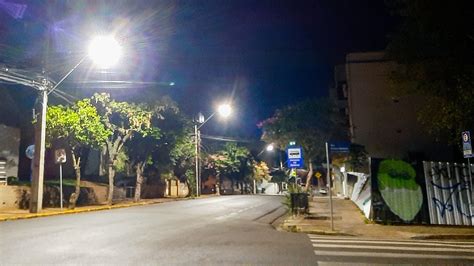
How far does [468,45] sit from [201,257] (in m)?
11.0

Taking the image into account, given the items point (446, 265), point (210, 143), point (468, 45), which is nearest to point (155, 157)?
point (210, 143)

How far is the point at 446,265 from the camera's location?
7.79 m

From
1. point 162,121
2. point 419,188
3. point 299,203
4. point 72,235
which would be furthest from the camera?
point 162,121

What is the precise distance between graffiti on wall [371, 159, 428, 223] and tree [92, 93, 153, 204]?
16108 mm

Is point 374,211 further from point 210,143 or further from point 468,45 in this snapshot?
point 210,143

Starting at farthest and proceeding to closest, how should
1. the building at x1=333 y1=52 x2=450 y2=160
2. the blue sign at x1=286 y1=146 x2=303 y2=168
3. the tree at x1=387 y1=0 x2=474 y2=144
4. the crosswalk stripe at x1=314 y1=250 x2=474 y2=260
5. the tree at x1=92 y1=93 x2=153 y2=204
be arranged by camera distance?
the building at x1=333 y1=52 x2=450 y2=160
the tree at x1=92 y1=93 x2=153 y2=204
the blue sign at x1=286 y1=146 x2=303 y2=168
the tree at x1=387 y1=0 x2=474 y2=144
the crosswalk stripe at x1=314 y1=250 x2=474 y2=260

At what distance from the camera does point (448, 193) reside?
1456 centimetres

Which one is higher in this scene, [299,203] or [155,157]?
[155,157]

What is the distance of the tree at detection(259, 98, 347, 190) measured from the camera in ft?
134

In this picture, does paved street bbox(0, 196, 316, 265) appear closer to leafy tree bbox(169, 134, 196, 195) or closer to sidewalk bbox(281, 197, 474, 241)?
sidewalk bbox(281, 197, 474, 241)

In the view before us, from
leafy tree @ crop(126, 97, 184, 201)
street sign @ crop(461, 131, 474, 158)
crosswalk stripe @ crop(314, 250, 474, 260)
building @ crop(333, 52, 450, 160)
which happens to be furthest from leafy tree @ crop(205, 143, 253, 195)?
crosswalk stripe @ crop(314, 250, 474, 260)

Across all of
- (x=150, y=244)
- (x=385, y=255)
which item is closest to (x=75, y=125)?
(x=150, y=244)

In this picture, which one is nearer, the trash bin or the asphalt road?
the asphalt road

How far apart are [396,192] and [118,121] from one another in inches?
724
